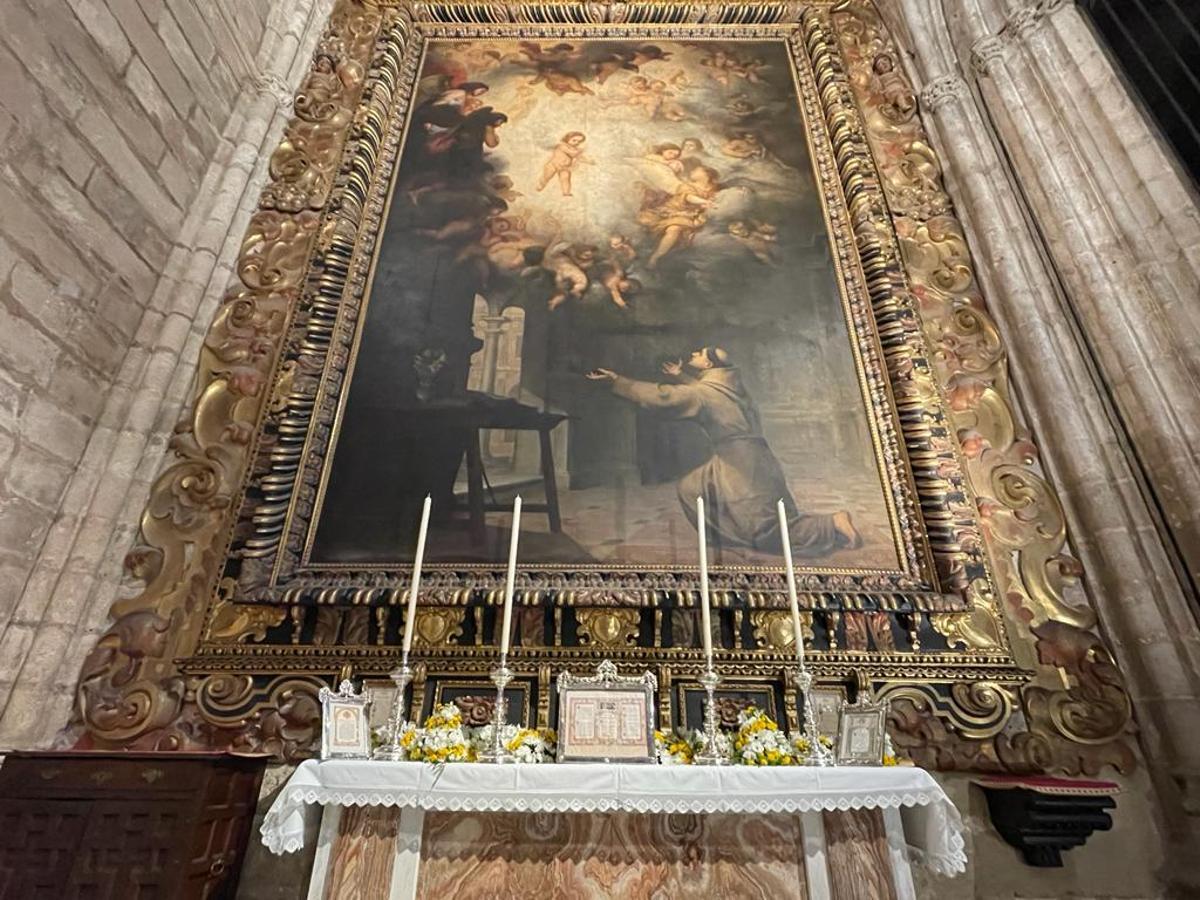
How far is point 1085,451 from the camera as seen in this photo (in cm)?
339

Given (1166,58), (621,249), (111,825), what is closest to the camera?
(111,825)

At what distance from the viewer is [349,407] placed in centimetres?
378

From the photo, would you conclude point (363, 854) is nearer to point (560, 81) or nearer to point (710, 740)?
point (710, 740)

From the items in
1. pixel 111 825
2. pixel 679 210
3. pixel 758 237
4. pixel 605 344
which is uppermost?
pixel 679 210

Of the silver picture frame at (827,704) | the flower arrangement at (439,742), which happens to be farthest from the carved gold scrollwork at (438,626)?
the silver picture frame at (827,704)

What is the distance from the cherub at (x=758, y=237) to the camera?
4.39 metres

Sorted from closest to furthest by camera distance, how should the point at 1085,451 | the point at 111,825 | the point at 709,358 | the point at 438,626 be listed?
the point at 111,825 < the point at 438,626 < the point at 1085,451 < the point at 709,358

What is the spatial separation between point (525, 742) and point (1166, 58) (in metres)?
5.22

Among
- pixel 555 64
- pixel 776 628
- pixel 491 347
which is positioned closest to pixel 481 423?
pixel 491 347

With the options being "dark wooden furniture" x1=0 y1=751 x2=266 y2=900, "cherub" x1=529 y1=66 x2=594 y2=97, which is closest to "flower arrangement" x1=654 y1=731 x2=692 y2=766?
"dark wooden furniture" x1=0 y1=751 x2=266 y2=900

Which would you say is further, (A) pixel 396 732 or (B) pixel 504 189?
(B) pixel 504 189

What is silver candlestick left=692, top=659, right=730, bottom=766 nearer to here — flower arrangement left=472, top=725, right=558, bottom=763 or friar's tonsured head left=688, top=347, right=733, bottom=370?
flower arrangement left=472, top=725, right=558, bottom=763

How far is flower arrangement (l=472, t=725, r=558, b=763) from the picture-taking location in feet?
8.43

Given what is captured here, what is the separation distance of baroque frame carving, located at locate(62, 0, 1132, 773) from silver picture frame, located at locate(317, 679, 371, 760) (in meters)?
0.48
